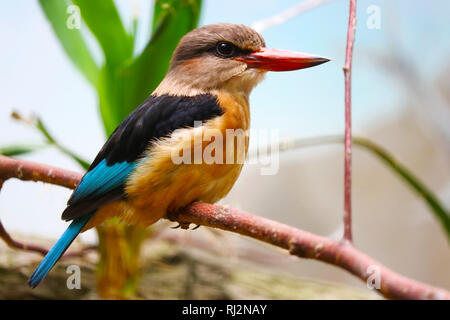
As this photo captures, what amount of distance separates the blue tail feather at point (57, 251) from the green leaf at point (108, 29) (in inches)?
16.9

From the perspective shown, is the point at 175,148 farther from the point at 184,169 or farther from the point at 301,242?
the point at 301,242

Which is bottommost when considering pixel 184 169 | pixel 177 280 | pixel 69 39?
pixel 177 280

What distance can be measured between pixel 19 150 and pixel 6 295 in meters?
0.42

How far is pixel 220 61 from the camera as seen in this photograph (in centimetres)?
93

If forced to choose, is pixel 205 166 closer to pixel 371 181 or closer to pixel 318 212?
pixel 318 212

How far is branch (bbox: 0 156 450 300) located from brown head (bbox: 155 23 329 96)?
244 millimetres

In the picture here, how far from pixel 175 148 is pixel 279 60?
0.24m

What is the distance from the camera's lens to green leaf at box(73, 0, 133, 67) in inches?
41.8

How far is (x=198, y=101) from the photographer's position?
3.03ft

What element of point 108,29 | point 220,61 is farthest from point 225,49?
point 108,29

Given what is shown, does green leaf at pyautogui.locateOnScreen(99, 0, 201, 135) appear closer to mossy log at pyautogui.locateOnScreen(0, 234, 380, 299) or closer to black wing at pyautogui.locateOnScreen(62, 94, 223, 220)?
black wing at pyautogui.locateOnScreen(62, 94, 223, 220)
